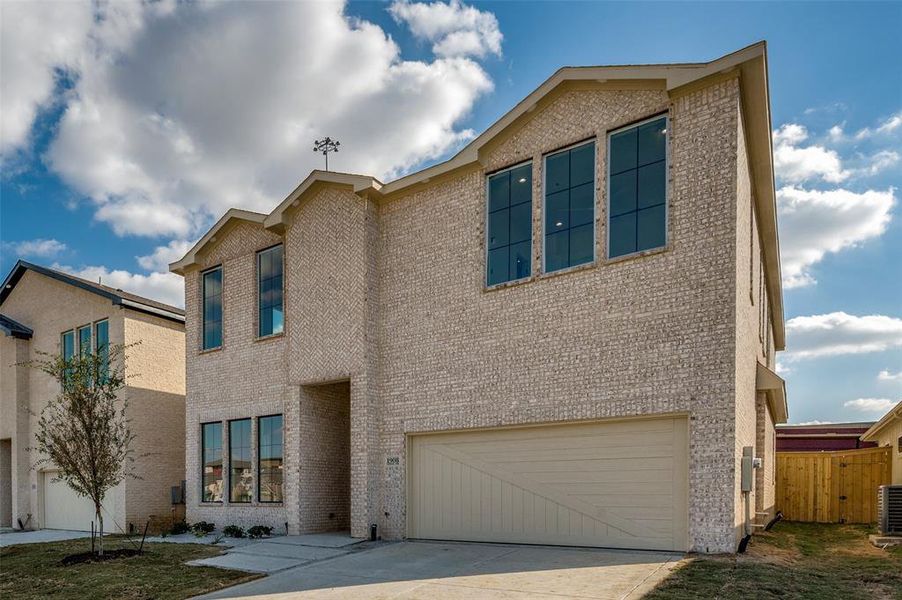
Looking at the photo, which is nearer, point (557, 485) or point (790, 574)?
point (790, 574)

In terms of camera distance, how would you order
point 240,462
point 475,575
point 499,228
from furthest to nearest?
point 240,462, point 499,228, point 475,575

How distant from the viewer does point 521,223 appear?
12586 mm

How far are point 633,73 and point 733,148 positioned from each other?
2.22 meters

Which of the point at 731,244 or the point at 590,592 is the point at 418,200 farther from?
the point at 590,592

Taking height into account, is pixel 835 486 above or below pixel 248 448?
below

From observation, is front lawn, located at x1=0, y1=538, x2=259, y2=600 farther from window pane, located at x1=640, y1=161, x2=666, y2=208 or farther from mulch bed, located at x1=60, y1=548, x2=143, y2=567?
window pane, located at x1=640, y1=161, x2=666, y2=208

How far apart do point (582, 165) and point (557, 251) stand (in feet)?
5.49

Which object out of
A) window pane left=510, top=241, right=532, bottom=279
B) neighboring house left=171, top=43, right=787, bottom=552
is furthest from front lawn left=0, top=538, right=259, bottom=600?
window pane left=510, top=241, right=532, bottom=279

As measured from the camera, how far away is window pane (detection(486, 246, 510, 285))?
12.7 metres

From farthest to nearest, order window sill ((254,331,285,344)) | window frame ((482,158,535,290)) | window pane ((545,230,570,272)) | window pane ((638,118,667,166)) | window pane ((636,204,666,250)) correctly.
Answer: window sill ((254,331,285,344)) < window frame ((482,158,535,290)) < window pane ((545,230,570,272)) < window pane ((638,118,667,166)) < window pane ((636,204,666,250))

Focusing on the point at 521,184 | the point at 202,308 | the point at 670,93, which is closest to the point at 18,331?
the point at 202,308

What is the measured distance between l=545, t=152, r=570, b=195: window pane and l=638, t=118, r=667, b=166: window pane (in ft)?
4.76

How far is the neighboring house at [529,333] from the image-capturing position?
10.3m

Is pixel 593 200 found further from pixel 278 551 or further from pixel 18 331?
pixel 18 331
